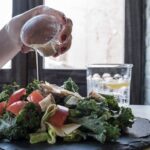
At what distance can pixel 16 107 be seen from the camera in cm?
67

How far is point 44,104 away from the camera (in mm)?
667

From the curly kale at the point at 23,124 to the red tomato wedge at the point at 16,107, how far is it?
0.03 m

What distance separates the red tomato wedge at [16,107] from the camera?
25.8 inches

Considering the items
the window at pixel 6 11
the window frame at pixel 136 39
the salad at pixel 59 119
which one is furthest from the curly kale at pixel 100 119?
the window at pixel 6 11

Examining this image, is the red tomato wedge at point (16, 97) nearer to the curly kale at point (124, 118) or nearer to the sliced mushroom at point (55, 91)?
the sliced mushroom at point (55, 91)

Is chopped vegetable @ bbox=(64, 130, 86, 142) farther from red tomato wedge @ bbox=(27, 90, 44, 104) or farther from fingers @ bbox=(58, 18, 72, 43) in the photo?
fingers @ bbox=(58, 18, 72, 43)

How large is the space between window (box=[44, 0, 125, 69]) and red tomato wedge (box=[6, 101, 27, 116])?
1.16m

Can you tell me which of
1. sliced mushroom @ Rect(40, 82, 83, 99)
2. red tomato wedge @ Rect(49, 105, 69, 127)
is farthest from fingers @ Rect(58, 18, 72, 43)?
red tomato wedge @ Rect(49, 105, 69, 127)

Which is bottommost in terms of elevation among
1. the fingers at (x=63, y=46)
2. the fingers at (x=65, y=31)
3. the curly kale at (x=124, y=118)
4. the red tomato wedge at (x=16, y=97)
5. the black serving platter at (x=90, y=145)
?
the black serving platter at (x=90, y=145)

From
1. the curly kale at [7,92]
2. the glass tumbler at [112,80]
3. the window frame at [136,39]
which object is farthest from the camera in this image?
the window frame at [136,39]

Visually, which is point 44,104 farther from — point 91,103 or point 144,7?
point 144,7

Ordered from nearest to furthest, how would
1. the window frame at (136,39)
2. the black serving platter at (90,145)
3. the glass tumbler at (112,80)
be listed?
1. the black serving platter at (90,145)
2. the glass tumbler at (112,80)
3. the window frame at (136,39)

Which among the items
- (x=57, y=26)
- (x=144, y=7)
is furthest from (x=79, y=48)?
(x=57, y=26)

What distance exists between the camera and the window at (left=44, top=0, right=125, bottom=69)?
6.01 feet
